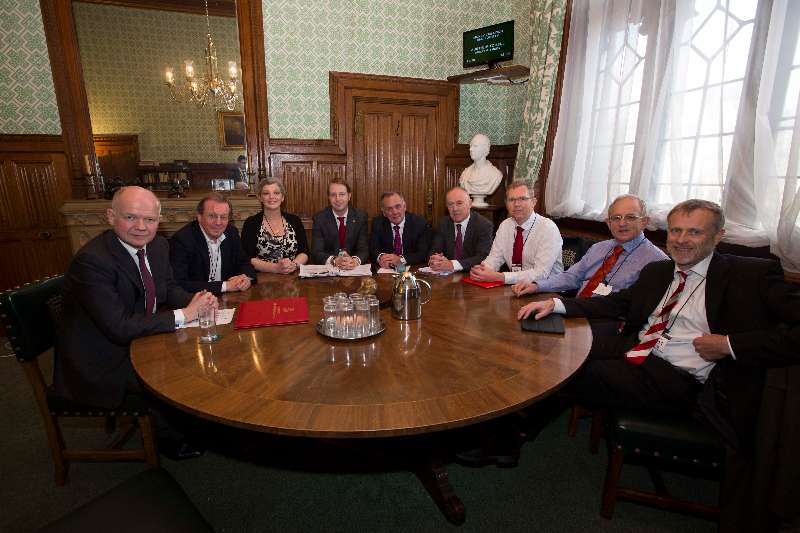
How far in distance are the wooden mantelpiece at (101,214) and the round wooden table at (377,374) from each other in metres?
2.71

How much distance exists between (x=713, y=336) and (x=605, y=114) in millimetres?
2396

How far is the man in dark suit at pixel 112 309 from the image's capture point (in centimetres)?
154

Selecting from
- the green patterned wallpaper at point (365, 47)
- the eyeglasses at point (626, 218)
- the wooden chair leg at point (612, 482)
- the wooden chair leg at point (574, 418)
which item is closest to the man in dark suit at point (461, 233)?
the eyeglasses at point (626, 218)

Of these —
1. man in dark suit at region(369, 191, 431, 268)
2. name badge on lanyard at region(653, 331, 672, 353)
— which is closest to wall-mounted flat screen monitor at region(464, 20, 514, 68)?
man in dark suit at region(369, 191, 431, 268)

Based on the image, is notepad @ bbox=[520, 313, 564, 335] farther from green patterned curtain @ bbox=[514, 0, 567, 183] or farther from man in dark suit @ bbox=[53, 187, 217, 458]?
green patterned curtain @ bbox=[514, 0, 567, 183]

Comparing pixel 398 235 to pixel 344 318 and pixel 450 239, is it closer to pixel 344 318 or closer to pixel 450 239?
pixel 450 239

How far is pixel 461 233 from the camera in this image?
3256mm

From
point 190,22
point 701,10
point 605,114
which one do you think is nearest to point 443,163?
point 605,114

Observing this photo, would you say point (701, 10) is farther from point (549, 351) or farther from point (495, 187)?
point (549, 351)

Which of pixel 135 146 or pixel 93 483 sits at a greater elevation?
pixel 135 146

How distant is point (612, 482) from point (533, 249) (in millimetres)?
1416

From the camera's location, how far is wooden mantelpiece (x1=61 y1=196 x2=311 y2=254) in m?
3.71

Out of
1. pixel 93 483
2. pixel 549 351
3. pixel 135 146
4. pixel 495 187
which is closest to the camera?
pixel 549 351

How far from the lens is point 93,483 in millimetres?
1886
